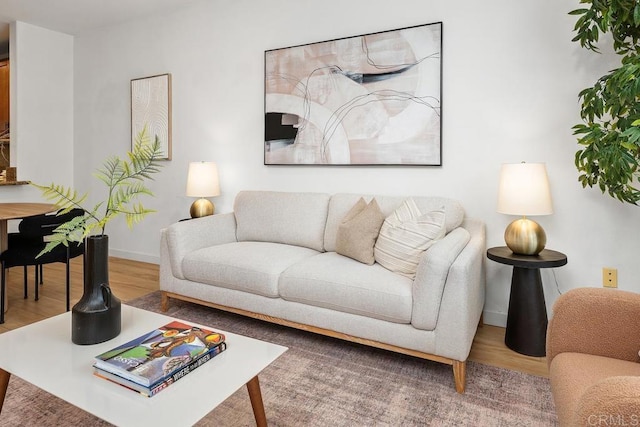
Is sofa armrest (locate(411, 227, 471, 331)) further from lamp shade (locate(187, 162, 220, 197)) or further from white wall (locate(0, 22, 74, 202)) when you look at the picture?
white wall (locate(0, 22, 74, 202))

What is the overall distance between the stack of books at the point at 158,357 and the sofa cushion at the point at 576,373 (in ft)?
3.52

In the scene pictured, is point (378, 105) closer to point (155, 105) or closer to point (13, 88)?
point (155, 105)

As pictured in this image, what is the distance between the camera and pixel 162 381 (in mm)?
1162

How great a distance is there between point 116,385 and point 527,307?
2.06 metres

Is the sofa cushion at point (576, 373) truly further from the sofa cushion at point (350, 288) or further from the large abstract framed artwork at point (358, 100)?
the large abstract framed artwork at point (358, 100)

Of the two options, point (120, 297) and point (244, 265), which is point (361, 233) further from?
point (120, 297)

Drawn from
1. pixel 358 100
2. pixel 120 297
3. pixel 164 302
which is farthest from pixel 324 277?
pixel 120 297

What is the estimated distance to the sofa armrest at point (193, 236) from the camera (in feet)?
8.75

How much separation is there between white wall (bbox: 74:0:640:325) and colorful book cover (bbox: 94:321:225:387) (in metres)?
1.86

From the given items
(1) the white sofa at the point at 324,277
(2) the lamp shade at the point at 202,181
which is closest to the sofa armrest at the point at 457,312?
(1) the white sofa at the point at 324,277

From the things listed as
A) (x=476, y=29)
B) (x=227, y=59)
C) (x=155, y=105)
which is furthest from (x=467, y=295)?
(x=155, y=105)

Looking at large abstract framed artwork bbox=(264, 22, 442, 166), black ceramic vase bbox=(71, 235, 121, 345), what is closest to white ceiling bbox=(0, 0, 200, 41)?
large abstract framed artwork bbox=(264, 22, 442, 166)

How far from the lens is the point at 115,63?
4352 millimetres

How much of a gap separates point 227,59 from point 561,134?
2786mm
